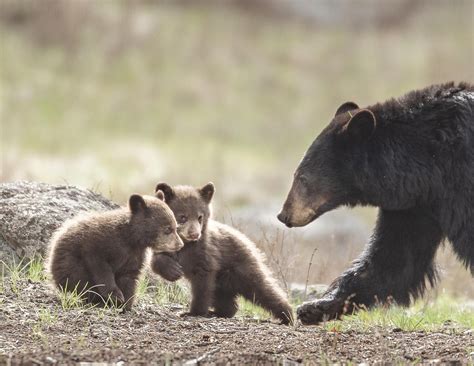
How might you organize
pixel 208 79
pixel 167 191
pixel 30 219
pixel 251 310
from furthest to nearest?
pixel 208 79, pixel 251 310, pixel 30 219, pixel 167 191

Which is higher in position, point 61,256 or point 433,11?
point 433,11

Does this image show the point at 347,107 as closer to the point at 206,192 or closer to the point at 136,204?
the point at 206,192

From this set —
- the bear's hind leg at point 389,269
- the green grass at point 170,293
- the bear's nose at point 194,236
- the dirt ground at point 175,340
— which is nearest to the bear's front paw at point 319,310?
the bear's hind leg at point 389,269

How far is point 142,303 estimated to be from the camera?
7.68 meters

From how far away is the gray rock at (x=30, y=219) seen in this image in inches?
315

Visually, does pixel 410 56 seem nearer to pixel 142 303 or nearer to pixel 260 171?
pixel 260 171

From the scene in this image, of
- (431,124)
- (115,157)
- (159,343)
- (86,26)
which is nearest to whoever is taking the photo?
(159,343)

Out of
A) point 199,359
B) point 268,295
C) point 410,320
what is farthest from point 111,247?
point 410,320

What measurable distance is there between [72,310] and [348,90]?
22.5 m

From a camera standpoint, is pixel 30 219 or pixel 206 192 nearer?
pixel 206 192

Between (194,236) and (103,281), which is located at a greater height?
(194,236)

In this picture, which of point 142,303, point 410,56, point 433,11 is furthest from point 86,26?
point 142,303

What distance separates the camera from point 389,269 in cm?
760

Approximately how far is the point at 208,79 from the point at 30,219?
20.3m
